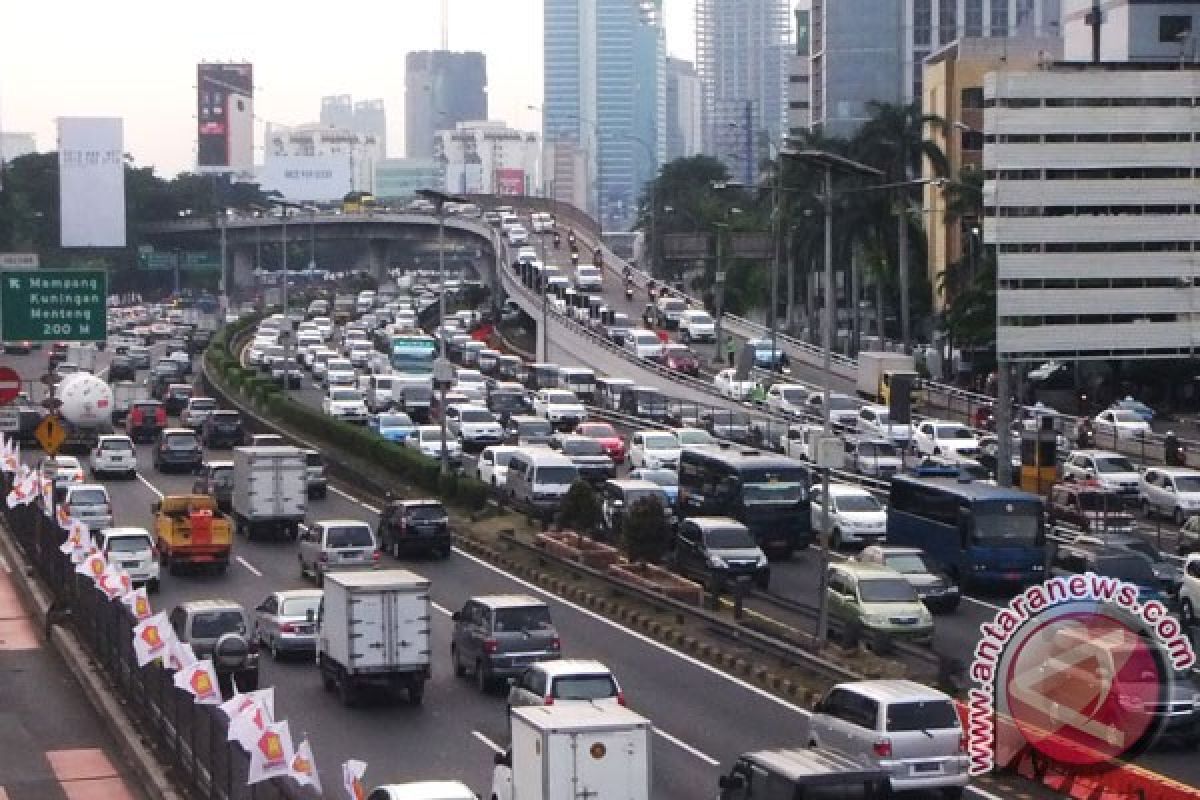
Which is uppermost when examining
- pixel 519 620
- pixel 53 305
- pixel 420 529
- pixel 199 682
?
pixel 53 305

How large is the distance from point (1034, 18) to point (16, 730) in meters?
155

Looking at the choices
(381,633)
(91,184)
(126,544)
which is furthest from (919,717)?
(91,184)

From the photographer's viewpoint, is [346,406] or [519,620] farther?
[346,406]

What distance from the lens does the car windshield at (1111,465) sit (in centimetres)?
5225

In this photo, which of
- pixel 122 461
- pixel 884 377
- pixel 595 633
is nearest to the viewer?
pixel 595 633

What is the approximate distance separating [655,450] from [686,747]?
30.9 meters

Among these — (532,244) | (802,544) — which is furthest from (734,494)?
(532,244)

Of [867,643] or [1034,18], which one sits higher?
[1034,18]

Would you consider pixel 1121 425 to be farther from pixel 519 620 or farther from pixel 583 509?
pixel 519 620

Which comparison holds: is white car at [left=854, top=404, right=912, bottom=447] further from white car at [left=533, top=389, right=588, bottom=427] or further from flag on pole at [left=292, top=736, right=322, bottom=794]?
flag on pole at [left=292, top=736, right=322, bottom=794]

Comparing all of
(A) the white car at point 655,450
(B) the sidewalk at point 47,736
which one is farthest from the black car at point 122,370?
(B) the sidewalk at point 47,736

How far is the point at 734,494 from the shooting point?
44.6 metres

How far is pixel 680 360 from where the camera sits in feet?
283

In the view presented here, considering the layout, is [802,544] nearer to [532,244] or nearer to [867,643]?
[867,643]
